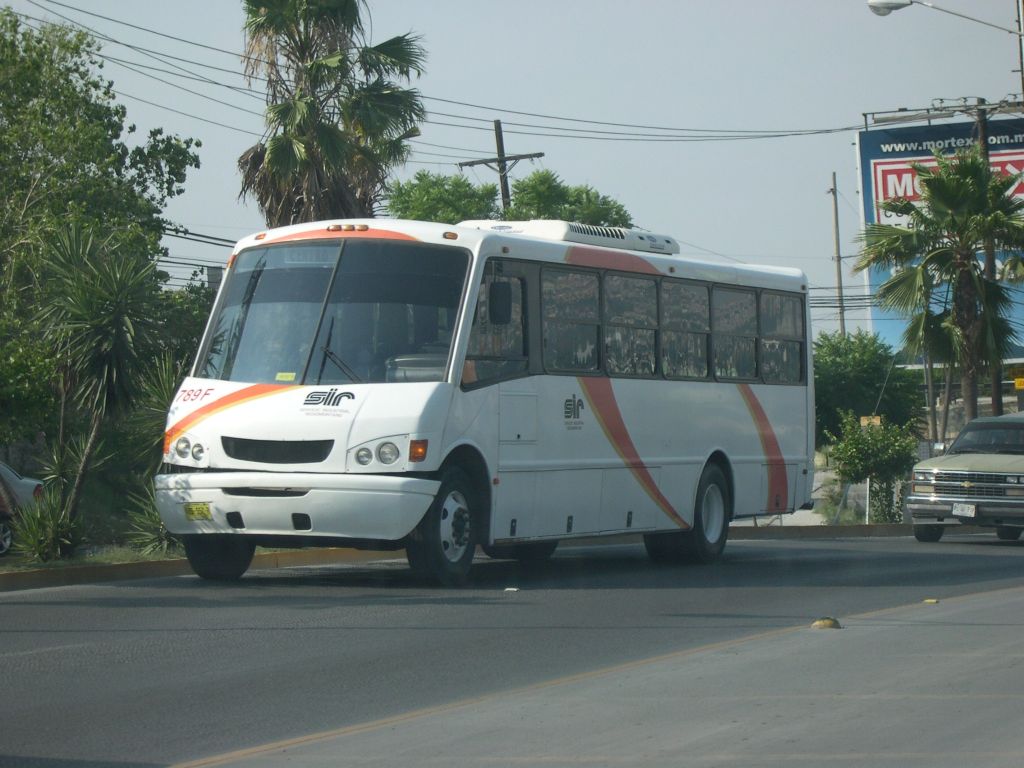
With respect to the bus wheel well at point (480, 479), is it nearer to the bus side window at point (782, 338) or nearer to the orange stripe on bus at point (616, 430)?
the orange stripe on bus at point (616, 430)

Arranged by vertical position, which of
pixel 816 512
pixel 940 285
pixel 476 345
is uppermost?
pixel 940 285

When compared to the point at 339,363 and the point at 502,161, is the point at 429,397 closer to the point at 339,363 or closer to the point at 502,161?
the point at 339,363

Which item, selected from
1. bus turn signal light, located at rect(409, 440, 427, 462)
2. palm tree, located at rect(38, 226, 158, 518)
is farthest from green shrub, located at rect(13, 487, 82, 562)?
bus turn signal light, located at rect(409, 440, 427, 462)

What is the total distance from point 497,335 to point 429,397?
4.43ft

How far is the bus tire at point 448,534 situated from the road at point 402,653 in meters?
0.22

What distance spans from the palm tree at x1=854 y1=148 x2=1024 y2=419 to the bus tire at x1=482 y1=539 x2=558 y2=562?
13944 millimetres

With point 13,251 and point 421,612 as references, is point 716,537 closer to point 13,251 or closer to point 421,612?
point 421,612

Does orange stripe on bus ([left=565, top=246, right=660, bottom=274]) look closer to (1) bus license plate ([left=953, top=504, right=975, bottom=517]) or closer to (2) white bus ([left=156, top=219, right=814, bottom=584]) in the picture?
(2) white bus ([left=156, top=219, right=814, bottom=584])

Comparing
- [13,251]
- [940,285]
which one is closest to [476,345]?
[13,251]

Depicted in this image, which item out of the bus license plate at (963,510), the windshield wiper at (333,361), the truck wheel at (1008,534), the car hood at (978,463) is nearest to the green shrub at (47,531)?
the windshield wiper at (333,361)

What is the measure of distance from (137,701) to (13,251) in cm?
1631

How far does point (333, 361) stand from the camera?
13.3 m

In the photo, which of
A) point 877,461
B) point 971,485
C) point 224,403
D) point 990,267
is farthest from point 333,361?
point 990,267

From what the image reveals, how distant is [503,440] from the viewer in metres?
14.0
